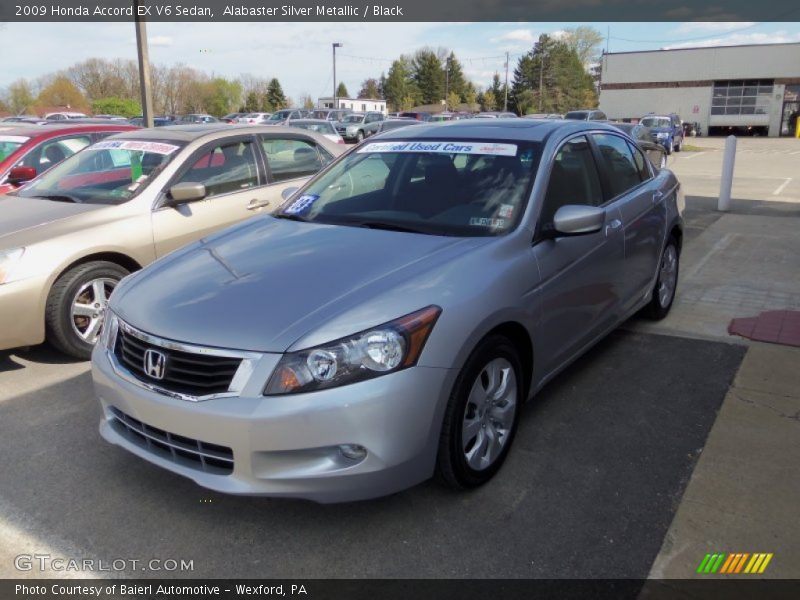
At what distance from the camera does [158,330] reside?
272 centimetres

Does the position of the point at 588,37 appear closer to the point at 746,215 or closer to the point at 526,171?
the point at 746,215

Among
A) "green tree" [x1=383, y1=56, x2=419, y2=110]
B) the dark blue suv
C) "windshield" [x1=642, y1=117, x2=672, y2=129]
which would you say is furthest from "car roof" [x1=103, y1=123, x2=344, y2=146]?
"green tree" [x1=383, y1=56, x2=419, y2=110]

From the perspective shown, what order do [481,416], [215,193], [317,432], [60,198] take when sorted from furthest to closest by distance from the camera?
[215,193] < [60,198] < [481,416] < [317,432]

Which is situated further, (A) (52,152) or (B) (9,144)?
(B) (9,144)

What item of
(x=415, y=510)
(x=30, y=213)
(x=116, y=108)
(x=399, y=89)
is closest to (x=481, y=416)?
(x=415, y=510)

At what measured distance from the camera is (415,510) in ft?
9.55

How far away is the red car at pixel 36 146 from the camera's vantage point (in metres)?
7.10

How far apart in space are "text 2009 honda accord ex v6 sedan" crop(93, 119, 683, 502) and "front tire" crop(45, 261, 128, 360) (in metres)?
1.41

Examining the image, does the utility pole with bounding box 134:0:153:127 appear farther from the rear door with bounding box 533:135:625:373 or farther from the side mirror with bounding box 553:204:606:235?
the side mirror with bounding box 553:204:606:235

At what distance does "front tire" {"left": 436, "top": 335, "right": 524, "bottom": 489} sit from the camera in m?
2.78

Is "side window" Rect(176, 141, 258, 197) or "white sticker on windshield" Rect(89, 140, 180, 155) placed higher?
"white sticker on windshield" Rect(89, 140, 180, 155)

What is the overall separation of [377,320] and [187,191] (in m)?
3.02

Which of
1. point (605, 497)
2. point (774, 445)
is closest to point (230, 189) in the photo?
point (605, 497)

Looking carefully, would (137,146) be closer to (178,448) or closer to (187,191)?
(187,191)
